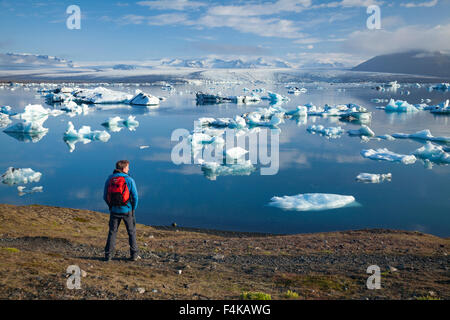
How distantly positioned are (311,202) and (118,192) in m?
6.43

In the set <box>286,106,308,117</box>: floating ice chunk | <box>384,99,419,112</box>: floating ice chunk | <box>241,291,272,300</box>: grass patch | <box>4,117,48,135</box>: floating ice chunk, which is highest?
<box>384,99,419,112</box>: floating ice chunk

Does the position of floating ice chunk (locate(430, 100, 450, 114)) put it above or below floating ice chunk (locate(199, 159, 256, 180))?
above

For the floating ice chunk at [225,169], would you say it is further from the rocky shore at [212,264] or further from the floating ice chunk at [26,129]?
the floating ice chunk at [26,129]

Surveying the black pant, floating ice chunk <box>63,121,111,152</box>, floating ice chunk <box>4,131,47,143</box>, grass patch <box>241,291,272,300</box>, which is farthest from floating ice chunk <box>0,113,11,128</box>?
grass patch <box>241,291,272,300</box>

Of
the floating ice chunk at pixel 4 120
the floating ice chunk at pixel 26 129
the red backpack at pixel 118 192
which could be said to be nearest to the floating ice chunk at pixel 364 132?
the red backpack at pixel 118 192

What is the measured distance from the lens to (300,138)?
21062mm

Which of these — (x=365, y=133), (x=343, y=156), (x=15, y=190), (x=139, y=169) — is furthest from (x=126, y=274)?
(x=365, y=133)

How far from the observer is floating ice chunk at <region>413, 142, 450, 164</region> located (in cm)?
1512

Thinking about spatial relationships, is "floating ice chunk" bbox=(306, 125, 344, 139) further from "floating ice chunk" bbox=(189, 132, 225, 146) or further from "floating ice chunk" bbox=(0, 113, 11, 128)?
"floating ice chunk" bbox=(0, 113, 11, 128)

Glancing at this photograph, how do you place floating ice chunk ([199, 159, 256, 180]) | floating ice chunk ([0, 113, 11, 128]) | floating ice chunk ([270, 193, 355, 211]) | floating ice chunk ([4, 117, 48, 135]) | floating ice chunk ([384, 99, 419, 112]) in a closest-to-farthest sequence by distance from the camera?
floating ice chunk ([270, 193, 355, 211]) → floating ice chunk ([199, 159, 256, 180]) → floating ice chunk ([4, 117, 48, 135]) → floating ice chunk ([0, 113, 11, 128]) → floating ice chunk ([384, 99, 419, 112])

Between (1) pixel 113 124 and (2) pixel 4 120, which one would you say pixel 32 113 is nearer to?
(2) pixel 4 120
